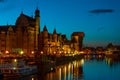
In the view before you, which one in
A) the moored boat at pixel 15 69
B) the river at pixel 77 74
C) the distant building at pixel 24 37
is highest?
the distant building at pixel 24 37

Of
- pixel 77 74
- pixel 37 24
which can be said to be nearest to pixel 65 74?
pixel 77 74

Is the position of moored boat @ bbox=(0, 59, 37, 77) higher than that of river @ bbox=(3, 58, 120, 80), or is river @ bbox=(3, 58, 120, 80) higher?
moored boat @ bbox=(0, 59, 37, 77)

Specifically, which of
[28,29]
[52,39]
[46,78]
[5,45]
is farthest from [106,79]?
[52,39]

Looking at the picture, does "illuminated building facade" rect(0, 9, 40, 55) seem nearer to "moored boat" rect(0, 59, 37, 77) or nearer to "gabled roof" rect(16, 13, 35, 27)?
"gabled roof" rect(16, 13, 35, 27)

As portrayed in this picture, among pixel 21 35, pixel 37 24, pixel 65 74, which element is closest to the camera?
pixel 65 74

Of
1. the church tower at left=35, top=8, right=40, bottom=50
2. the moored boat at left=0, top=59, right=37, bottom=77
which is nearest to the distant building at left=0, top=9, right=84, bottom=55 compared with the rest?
the church tower at left=35, top=8, right=40, bottom=50

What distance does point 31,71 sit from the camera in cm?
7912

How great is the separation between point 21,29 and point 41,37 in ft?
78.4

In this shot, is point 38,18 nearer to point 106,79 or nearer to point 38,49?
point 38,49

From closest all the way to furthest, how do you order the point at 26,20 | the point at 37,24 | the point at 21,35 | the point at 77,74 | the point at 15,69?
the point at 15,69, the point at 77,74, the point at 21,35, the point at 26,20, the point at 37,24

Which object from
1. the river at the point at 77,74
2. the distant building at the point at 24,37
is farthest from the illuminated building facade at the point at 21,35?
the river at the point at 77,74

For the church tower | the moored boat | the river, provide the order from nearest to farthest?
1. the moored boat
2. the river
3. the church tower

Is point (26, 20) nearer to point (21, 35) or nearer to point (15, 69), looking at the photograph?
point (21, 35)

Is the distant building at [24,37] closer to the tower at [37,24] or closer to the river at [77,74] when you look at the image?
the tower at [37,24]
